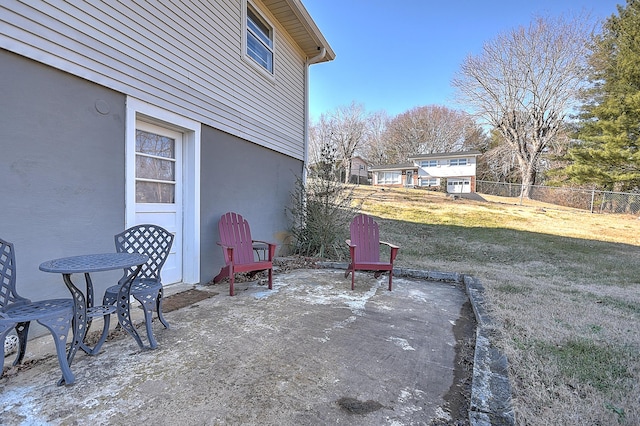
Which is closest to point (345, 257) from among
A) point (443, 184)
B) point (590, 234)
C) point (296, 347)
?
point (296, 347)

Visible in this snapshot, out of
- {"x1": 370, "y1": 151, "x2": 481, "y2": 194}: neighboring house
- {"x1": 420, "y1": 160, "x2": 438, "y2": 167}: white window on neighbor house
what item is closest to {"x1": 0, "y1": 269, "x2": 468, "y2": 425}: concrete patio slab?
{"x1": 370, "y1": 151, "x2": 481, "y2": 194}: neighboring house

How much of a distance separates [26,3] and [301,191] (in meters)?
4.73

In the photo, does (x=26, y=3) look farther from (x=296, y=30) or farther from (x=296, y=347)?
(x=296, y=30)

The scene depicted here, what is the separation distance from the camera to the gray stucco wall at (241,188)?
4109 millimetres

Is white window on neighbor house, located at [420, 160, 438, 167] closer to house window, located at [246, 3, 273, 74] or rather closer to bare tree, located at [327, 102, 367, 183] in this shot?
bare tree, located at [327, 102, 367, 183]

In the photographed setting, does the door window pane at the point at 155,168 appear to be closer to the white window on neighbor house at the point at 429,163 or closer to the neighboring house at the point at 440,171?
the neighboring house at the point at 440,171

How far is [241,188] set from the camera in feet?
15.8

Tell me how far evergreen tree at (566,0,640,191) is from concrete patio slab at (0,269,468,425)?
17.0m

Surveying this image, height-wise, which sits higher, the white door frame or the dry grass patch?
the white door frame

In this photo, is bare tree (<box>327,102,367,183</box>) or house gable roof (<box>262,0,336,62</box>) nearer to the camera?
house gable roof (<box>262,0,336,62</box>)

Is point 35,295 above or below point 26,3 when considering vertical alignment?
below

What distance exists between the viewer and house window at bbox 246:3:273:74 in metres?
4.98

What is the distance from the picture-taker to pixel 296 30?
236 inches

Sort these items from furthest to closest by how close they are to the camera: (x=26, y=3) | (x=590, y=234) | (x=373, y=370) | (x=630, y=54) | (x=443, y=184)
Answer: (x=443, y=184) < (x=630, y=54) < (x=590, y=234) < (x=26, y=3) < (x=373, y=370)
